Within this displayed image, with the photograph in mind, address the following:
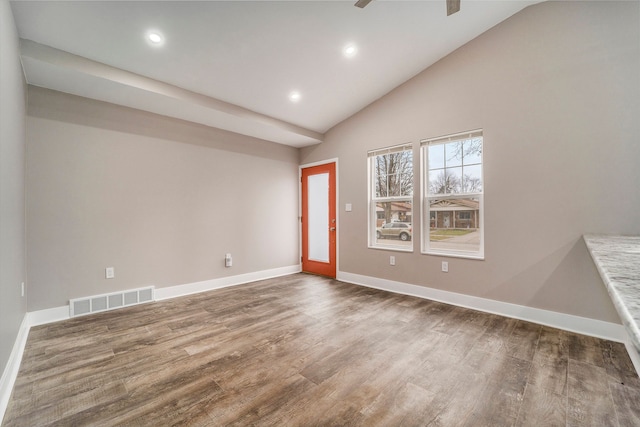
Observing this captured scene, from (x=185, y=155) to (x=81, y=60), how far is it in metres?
1.50

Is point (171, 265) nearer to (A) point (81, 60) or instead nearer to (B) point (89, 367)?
(B) point (89, 367)

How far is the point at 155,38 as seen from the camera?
2592 mm

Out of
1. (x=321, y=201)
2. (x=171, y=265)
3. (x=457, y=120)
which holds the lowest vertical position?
(x=171, y=265)

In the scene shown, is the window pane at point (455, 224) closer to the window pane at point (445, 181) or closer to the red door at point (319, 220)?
the window pane at point (445, 181)

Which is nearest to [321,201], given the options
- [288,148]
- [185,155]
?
[288,148]

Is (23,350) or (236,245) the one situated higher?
(236,245)

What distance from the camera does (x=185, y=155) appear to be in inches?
156

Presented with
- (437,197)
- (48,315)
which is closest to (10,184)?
(48,315)

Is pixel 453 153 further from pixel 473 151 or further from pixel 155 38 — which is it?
pixel 155 38

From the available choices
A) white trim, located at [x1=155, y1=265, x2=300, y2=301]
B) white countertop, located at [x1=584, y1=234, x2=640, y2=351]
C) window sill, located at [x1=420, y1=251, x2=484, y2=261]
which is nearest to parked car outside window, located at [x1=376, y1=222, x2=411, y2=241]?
window sill, located at [x1=420, y1=251, x2=484, y2=261]

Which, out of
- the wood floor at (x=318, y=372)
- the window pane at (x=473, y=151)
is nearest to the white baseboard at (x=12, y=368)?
the wood floor at (x=318, y=372)

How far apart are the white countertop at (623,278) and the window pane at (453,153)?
72.8 inches

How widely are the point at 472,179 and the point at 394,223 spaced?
4.10ft

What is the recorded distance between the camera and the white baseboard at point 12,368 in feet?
5.37
